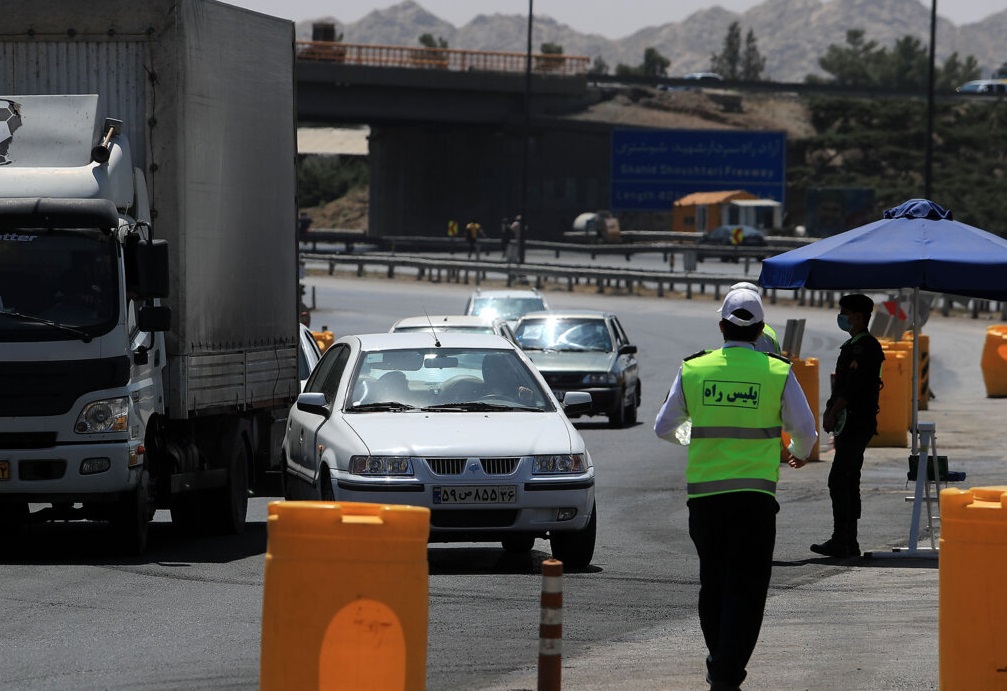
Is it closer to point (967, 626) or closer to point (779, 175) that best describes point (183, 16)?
point (967, 626)

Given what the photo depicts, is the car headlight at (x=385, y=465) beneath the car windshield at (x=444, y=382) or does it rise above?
beneath

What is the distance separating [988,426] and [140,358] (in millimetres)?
14622

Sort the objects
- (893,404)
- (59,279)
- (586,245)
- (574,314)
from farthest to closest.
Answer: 1. (586,245)
2. (574,314)
3. (893,404)
4. (59,279)

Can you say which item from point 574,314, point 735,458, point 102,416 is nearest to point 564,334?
point 574,314

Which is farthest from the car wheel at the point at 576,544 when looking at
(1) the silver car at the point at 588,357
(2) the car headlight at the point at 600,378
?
(2) the car headlight at the point at 600,378

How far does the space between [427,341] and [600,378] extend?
12005 millimetres

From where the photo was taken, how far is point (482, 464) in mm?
11641

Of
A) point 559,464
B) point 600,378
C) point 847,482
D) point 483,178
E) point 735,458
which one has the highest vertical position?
point 735,458

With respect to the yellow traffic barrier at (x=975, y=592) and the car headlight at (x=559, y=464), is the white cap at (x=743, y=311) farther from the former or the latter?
the car headlight at (x=559, y=464)

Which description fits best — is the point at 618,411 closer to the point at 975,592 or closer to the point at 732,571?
the point at 732,571

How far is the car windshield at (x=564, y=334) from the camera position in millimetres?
26422

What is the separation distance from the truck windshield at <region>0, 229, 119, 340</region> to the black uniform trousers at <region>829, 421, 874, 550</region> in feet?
15.9

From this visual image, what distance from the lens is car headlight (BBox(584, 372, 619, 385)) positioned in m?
25.1

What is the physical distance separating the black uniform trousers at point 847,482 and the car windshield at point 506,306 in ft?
62.4
